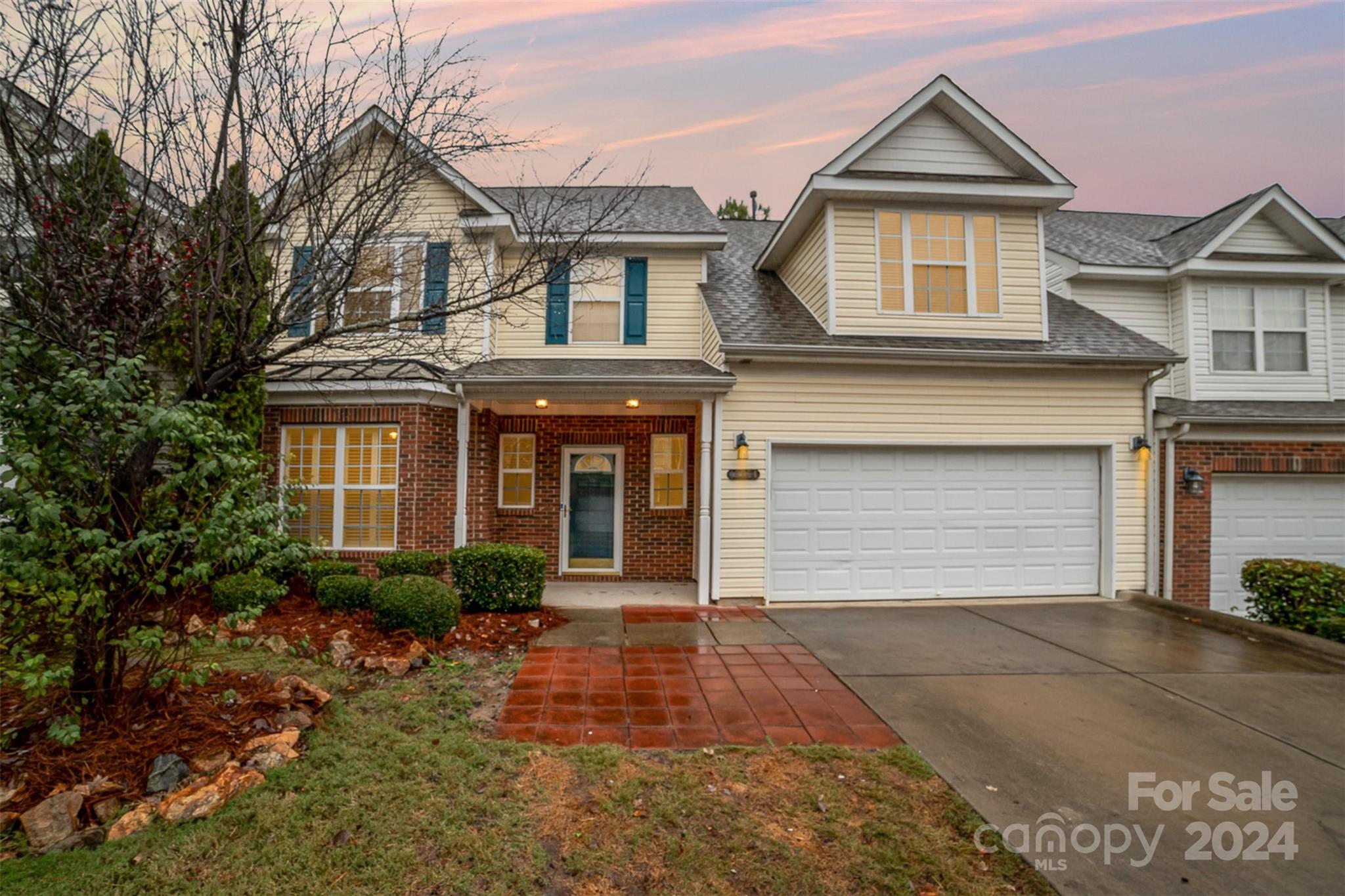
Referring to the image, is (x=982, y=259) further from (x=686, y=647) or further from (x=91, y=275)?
(x=91, y=275)

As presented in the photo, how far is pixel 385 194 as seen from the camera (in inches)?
196

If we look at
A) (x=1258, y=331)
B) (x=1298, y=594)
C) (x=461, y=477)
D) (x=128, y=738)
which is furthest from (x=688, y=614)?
(x=1258, y=331)

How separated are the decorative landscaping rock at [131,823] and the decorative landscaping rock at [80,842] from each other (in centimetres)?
3

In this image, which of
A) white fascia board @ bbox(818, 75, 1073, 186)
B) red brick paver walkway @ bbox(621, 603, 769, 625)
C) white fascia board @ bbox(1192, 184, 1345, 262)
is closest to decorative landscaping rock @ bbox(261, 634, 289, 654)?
red brick paver walkway @ bbox(621, 603, 769, 625)

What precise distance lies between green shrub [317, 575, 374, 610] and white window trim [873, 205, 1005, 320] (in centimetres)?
768

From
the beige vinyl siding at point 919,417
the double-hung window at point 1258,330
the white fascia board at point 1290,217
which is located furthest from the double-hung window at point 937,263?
the double-hung window at point 1258,330

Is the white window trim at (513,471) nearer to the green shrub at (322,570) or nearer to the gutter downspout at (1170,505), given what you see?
the green shrub at (322,570)

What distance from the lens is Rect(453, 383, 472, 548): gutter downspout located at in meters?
8.09

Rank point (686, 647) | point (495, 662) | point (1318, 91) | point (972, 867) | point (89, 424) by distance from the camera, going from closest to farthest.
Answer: point (972, 867)
point (89, 424)
point (495, 662)
point (686, 647)
point (1318, 91)

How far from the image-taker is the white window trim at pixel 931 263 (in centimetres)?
849

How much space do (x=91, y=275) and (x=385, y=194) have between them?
2.05m

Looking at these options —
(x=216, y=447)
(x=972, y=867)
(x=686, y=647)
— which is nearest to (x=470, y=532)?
(x=686, y=647)

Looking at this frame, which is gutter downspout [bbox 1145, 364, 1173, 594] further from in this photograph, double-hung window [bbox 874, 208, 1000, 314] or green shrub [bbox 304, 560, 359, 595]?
green shrub [bbox 304, 560, 359, 595]

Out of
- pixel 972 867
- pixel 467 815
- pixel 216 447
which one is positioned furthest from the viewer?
pixel 216 447
